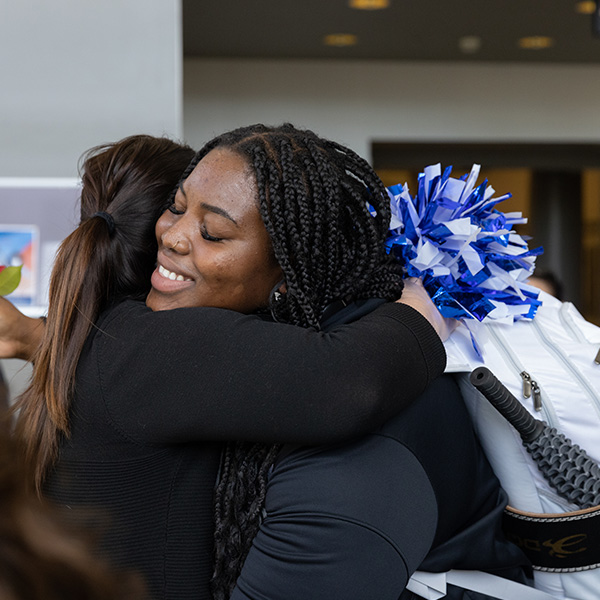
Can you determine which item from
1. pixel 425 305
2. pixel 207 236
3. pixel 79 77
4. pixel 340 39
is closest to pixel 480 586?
pixel 425 305

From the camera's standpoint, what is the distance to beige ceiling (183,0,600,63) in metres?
4.73

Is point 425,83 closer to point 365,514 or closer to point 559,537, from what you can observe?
point 559,537

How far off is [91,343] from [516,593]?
647 mm

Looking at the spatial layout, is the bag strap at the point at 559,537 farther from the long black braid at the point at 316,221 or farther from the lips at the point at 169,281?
the lips at the point at 169,281

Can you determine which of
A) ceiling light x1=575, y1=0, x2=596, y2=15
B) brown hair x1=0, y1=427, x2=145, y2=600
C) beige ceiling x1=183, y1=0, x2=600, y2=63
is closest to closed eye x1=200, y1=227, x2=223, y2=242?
brown hair x1=0, y1=427, x2=145, y2=600

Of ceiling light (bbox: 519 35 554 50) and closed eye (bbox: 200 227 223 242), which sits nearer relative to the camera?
closed eye (bbox: 200 227 223 242)

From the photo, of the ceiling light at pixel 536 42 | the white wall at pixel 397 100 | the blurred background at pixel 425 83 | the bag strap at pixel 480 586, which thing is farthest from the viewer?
the white wall at pixel 397 100

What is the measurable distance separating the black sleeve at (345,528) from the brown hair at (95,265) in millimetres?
303

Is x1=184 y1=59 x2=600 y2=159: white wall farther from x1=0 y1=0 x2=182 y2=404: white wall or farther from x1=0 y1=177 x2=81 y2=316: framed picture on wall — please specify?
x1=0 y1=177 x2=81 y2=316: framed picture on wall

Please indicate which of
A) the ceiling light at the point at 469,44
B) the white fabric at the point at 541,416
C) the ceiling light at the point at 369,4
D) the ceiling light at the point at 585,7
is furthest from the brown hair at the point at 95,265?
the ceiling light at the point at 469,44

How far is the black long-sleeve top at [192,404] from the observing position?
0.94m

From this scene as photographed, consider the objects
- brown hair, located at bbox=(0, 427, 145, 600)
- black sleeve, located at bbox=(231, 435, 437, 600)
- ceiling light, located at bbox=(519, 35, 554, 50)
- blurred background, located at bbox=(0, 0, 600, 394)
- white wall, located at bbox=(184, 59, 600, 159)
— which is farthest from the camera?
white wall, located at bbox=(184, 59, 600, 159)

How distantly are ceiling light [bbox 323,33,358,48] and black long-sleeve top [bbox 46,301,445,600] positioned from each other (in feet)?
14.9

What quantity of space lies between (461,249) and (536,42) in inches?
189
